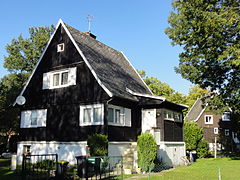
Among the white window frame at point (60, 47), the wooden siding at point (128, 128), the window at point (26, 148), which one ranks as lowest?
the window at point (26, 148)

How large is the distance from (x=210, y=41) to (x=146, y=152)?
9.92 m

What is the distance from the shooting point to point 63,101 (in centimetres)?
1944

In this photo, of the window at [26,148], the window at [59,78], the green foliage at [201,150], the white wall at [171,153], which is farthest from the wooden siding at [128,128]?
the green foliage at [201,150]

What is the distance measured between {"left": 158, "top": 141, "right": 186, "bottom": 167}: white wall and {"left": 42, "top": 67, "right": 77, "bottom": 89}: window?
892 cm

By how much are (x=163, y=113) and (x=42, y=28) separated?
37.3 meters

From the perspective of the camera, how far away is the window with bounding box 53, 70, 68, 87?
65.2 ft

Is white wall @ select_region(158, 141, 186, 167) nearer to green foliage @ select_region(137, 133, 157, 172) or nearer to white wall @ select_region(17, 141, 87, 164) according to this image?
green foliage @ select_region(137, 133, 157, 172)

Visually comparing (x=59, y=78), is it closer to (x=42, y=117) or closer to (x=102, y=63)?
(x=42, y=117)

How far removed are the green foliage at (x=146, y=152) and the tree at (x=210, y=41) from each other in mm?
7684

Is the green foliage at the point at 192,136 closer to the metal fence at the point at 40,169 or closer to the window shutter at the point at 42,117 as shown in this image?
the window shutter at the point at 42,117

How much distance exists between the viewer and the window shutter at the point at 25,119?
69.5 ft

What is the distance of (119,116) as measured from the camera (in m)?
18.5

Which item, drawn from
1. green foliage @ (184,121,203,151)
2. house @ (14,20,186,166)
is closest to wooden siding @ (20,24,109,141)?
house @ (14,20,186,166)

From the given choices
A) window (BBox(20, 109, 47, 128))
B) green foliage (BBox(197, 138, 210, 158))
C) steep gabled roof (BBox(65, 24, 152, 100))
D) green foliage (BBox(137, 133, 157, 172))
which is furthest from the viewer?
green foliage (BBox(197, 138, 210, 158))
